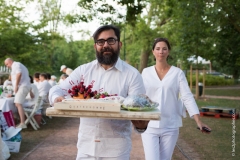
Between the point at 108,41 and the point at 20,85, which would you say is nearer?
the point at 108,41

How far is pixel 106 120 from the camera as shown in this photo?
3.08m

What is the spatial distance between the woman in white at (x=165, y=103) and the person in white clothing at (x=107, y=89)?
1.44 m

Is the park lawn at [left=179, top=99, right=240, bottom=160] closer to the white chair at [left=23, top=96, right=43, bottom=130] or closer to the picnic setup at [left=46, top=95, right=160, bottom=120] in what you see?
the white chair at [left=23, top=96, right=43, bottom=130]

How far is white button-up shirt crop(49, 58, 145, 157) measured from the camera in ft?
10.1

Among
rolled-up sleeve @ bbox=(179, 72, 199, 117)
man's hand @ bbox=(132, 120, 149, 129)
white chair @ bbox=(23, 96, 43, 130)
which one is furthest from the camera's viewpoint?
white chair @ bbox=(23, 96, 43, 130)

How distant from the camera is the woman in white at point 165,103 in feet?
15.0

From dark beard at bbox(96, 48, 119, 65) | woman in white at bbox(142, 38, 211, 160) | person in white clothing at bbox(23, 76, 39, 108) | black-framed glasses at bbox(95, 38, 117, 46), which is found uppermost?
black-framed glasses at bbox(95, 38, 117, 46)

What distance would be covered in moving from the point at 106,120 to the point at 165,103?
1.68 m

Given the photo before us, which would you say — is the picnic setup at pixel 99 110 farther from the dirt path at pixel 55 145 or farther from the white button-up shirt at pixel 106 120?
the dirt path at pixel 55 145

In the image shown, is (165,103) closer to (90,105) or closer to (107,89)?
(107,89)

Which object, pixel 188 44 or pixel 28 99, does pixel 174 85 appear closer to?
pixel 28 99

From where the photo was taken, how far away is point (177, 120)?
15.2ft

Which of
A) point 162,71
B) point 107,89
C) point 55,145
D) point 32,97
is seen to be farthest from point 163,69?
point 32,97

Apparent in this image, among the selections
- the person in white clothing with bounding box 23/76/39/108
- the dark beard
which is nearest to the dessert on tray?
the dark beard
